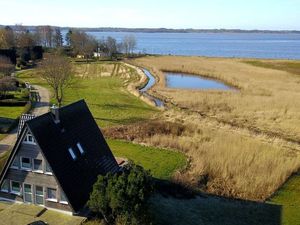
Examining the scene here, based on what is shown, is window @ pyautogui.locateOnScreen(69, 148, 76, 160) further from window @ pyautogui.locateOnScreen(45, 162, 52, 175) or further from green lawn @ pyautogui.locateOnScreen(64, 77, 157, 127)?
green lawn @ pyautogui.locateOnScreen(64, 77, 157, 127)

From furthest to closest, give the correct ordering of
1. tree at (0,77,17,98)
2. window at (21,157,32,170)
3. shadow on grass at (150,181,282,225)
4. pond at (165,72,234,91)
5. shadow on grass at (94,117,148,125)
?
1. pond at (165,72,234,91)
2. tree at (0,77,17,98)
3. shadow on grass at (94,117,148,125)
4. shadow on grass at (150,181,282,225)
5. window at (21,157,32,170)

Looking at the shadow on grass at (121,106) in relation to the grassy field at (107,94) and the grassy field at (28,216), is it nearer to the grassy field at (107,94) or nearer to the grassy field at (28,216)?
the grassy field at (107,94)

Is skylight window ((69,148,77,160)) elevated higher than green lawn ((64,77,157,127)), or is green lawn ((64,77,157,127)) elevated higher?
skylight window ((69,148,77,160))

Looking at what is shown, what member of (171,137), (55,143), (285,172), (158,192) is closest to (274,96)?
(171,137)

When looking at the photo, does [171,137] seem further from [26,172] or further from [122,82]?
[122,82]

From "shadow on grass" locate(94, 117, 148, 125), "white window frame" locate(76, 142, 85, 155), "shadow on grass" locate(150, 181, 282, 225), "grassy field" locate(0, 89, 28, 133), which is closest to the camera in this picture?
"shadow on grass" locate(150, 181, 282, 225)

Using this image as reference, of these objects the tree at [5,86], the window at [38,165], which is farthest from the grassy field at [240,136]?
the tree at [5,86]

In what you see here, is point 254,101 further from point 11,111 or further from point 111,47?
A: point 111,47

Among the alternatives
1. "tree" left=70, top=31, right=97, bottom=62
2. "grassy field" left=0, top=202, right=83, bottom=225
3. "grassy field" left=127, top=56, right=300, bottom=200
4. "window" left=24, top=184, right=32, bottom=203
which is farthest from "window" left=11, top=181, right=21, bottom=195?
"tree" left=70, top=31, right=97, bottom=62
